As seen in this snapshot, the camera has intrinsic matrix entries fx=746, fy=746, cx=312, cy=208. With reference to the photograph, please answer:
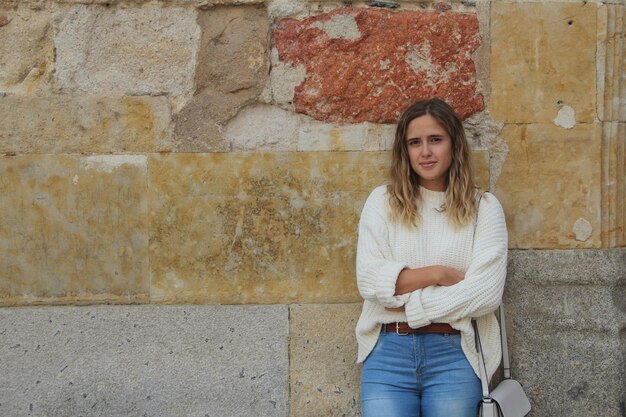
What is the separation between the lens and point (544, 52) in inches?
131

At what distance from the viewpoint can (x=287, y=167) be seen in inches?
131

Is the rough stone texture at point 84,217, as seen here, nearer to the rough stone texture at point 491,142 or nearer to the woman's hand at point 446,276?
the woman's hand at point 446,276

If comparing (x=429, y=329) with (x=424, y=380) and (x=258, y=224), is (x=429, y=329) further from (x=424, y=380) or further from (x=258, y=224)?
(x=258, y=224)

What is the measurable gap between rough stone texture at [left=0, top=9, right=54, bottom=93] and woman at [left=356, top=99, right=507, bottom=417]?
161 centimetres

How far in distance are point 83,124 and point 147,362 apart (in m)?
1.10

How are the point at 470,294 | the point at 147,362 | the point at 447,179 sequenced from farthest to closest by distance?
the point at 147,362 → the point at 447,179 → the point at 470,294

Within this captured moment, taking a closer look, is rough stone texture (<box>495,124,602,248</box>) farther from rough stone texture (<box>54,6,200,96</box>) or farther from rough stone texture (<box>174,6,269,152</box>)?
rough stone texture (<box>54,6,200,96</box>)

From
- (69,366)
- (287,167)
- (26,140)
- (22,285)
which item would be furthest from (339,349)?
(26,140)

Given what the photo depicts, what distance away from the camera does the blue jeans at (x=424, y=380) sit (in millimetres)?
2758

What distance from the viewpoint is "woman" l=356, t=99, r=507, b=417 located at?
275 centimetres

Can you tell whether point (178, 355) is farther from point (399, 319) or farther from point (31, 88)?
point (31, 88)

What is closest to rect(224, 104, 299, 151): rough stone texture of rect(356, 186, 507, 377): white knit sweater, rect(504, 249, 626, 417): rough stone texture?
rect(356, 186, 507, 377): white knit sweater

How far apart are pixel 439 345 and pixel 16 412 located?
190 cm

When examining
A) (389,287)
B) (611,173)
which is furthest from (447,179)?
(611,173)
